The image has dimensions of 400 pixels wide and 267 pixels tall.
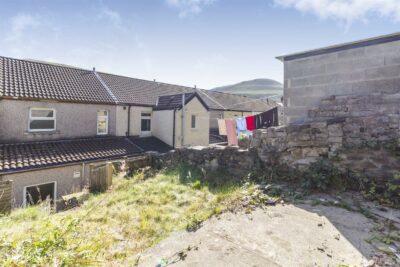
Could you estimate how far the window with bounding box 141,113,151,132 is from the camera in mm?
16234

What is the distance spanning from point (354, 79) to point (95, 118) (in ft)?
43.2

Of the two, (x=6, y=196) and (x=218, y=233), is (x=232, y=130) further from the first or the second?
(x=6, y=196)

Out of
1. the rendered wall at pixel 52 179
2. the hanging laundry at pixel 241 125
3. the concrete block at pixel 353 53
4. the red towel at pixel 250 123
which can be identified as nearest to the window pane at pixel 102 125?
the rendered wall at pixel 52 179

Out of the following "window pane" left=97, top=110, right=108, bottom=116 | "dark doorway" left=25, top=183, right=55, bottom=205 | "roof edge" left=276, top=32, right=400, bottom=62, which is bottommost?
"dark doorway" left=25, top=183, right=55, bottom=205

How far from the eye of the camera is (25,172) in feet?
29.6

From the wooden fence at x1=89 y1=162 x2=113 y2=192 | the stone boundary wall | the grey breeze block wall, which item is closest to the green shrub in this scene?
the stone boundary wall

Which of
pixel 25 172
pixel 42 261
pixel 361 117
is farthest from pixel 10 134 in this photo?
pixel 361 117

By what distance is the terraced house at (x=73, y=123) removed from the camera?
9.69 meters

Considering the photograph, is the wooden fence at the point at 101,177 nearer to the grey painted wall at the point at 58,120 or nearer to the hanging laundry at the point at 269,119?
the grey painted wall at the point at 58,120

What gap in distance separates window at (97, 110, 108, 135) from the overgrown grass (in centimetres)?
829

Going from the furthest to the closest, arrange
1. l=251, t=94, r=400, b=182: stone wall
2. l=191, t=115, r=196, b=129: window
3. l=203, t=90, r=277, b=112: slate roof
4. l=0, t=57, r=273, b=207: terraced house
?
l=203, t=90, r=277, b=112: slate roof < l=191, t=115, r=196, b=129: window < l=0, t=57, r=273, b=207: terraced house < l=251, t=94, r=400, b=182: stone wall

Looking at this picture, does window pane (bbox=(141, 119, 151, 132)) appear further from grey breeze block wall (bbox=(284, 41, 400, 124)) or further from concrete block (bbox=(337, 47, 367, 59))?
concrete block (bbox=(337, 47, 367, 59))

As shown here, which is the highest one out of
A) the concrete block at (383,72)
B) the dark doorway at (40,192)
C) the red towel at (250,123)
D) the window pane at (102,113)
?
the concrete block at (383,72)

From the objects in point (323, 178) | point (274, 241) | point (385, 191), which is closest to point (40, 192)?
point (274, 241)
